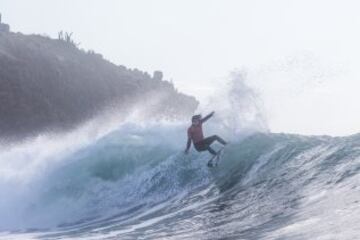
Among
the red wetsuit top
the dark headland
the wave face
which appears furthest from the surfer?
the dark headland

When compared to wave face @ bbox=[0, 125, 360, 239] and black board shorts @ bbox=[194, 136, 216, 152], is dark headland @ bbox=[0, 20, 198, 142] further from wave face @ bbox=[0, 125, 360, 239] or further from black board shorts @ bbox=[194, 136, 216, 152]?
black board shorts @ bbox=[194, 136, 216, 152]

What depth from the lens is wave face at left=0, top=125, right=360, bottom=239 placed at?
10242mm

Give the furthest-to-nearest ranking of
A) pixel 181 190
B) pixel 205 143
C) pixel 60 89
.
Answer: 1. pixel 60 89
2. pixel 205 143
3. pixel 181 190

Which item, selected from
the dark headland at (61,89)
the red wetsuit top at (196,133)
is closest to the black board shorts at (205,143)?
the red wetsuit top at (196,133)

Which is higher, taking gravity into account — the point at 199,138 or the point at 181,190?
the point at 199,138

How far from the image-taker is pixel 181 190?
1659cm

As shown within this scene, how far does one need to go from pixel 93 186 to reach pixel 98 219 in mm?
2387

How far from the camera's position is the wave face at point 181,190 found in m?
10.2

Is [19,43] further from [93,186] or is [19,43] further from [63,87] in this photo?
[93,186]

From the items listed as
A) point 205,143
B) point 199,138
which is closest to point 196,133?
point 199,138

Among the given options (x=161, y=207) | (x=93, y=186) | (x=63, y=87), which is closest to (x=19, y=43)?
(x=63, y=87)

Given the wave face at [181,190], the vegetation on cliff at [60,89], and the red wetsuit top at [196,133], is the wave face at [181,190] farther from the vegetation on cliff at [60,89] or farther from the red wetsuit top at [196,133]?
the vegetation on cliff at [60,89]

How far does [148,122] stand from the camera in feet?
76.3

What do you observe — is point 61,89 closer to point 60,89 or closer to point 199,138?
point 60,89
